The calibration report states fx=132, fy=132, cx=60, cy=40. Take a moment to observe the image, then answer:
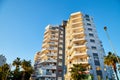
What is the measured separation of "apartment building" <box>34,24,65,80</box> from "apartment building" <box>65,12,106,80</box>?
3.96 metres

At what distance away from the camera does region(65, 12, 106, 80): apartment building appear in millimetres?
45156

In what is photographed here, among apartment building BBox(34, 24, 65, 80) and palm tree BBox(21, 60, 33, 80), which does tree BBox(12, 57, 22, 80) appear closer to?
palm tree BBox(21, 60, 33, 80)

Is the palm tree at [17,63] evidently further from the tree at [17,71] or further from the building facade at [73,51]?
the building facade at [73,51]

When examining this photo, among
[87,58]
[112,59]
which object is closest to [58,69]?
[87,58]

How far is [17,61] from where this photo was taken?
5088 cm

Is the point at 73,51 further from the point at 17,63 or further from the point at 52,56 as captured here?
the point at 17,63

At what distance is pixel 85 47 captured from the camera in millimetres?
49469

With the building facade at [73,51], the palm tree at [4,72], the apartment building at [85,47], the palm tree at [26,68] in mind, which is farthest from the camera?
the palm tree at [26,68]

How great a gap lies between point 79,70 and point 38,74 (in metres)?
23.5

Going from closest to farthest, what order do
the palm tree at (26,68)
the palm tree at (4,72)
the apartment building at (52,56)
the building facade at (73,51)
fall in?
the building facade at (73,51) < the palm tree at (4,72) < the palm tree at (26,68) < the apartment building at (52,56)

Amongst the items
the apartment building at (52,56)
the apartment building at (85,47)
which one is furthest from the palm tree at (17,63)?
the apartment building at (85,47)

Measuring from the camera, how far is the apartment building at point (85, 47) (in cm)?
4516

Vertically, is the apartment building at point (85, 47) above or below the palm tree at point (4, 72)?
above

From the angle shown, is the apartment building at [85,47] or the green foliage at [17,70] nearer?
the apartment building at [85,47]
